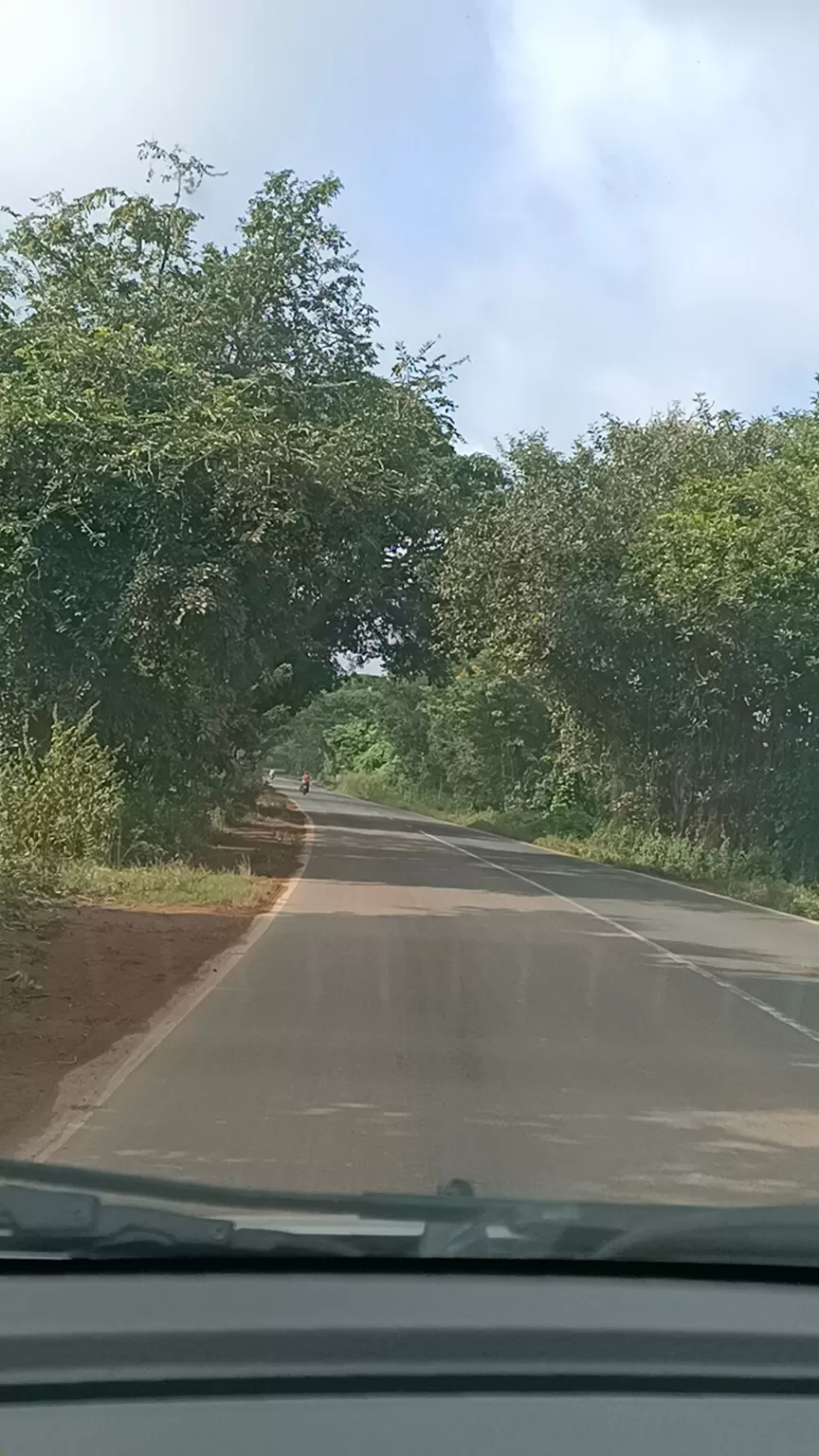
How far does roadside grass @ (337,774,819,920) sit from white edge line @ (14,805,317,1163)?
33.9 ft

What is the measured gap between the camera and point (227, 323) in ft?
86.5

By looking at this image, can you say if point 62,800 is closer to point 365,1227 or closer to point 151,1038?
point 151,1038

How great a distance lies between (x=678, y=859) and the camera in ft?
109

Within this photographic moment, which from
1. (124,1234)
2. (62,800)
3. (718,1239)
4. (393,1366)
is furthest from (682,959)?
(393,1366)

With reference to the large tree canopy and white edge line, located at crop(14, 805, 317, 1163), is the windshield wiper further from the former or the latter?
the large tree canopy

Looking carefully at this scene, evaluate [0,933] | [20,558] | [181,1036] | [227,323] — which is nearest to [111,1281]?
[181,1036]

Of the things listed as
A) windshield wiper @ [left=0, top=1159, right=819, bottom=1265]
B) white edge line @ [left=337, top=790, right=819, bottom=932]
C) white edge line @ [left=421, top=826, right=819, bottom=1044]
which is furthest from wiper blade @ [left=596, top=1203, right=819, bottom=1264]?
white edge line @ [left=337, top=790, right=819, bottom=932]

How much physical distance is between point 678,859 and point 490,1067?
25.2 meters

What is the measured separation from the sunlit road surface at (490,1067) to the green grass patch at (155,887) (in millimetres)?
1970

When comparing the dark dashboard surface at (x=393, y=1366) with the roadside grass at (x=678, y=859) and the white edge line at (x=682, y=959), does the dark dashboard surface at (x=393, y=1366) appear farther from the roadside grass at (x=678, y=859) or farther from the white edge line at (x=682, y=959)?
the roadside grass at (x=678, y=859)

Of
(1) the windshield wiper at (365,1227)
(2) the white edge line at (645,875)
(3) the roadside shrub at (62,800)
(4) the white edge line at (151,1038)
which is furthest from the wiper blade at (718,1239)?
(2) the white edge line at (645,875)

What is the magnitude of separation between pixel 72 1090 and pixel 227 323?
2039 centimetres

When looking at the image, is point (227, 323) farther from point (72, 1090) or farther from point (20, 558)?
point (72, 1090)

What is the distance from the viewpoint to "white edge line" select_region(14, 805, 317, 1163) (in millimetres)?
6762
